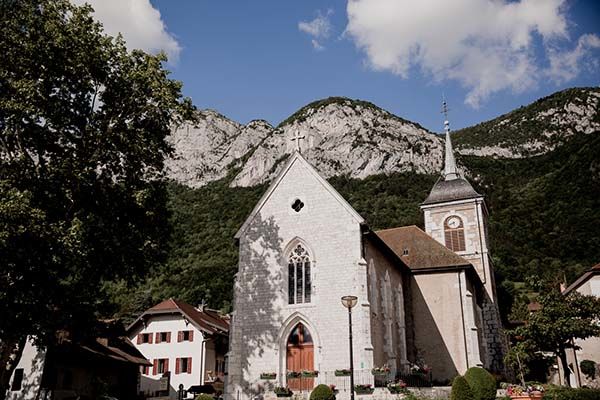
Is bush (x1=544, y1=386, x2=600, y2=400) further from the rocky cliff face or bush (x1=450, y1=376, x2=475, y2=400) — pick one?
the rocky cliff face

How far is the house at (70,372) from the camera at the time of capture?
95.6 ft

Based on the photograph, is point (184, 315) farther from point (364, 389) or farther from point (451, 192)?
point (364, 389)

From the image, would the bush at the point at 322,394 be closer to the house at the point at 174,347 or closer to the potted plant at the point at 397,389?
the potted plant at the point at 397,389

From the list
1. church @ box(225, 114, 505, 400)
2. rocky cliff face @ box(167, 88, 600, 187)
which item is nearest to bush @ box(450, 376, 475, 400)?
church @ box(225, 114, 505, 400)

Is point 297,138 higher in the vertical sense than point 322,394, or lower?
higher

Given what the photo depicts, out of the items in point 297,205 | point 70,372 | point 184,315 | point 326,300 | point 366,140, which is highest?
point 366,140

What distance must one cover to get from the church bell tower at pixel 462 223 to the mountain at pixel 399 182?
2933cm

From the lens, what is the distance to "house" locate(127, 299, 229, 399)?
4331cm

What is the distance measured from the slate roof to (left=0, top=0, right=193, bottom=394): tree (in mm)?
26919

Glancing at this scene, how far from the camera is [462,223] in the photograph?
137 feet

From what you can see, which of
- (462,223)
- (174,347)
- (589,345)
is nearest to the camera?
(589,345)

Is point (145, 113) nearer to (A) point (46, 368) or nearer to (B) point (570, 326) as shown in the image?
(A) point (46, 368)

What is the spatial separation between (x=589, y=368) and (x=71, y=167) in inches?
1509

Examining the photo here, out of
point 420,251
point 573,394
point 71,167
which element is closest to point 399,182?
point 420,251
